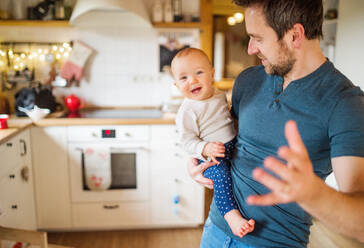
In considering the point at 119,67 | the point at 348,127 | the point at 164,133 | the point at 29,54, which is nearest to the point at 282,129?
the point at 348,127

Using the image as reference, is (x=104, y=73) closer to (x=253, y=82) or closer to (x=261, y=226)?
(x=253, y=82)

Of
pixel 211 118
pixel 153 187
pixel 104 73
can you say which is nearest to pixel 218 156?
pixel 211 118

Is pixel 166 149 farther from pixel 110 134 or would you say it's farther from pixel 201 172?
pixel 201 172

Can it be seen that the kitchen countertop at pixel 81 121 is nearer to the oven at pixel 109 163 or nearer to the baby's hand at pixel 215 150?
the oven at pixel 109 163

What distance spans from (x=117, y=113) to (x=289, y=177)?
95.7 inches

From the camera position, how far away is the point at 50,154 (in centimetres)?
249

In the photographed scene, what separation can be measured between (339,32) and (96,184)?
215 cm

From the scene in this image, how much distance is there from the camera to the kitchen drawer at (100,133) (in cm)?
246

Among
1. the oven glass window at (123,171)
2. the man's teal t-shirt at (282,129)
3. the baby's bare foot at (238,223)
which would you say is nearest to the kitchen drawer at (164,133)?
the oven glass window at (123,171)

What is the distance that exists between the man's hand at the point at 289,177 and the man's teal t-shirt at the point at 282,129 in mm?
251

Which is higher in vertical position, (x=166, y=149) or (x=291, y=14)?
(x=291, y=14)

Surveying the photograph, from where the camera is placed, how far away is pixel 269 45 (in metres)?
0.91

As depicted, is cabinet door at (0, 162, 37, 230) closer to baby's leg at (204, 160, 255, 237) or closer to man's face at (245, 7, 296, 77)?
baby's leg at (204, 160, 255, 237)

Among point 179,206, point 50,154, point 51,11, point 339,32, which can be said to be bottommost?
point 179,206
